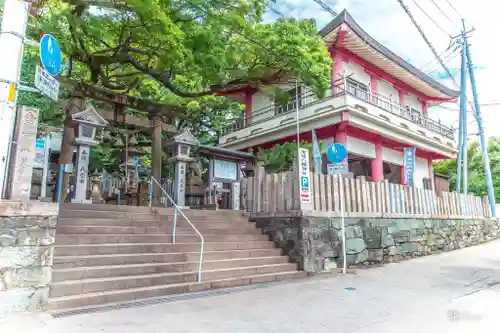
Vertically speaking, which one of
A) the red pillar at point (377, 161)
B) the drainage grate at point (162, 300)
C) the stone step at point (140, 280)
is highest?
the red pillar at point (377, 161)

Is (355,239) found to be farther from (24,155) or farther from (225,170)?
(24,155)

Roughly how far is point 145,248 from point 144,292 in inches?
46.9

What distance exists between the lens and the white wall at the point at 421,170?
18219 mm

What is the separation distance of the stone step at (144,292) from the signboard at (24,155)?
1393mm

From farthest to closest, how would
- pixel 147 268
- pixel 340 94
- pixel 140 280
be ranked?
pixel 340 94
pixel 147 268
pixel 140 280

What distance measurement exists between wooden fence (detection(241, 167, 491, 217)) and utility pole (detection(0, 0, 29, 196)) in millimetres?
5264

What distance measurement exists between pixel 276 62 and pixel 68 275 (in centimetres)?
709

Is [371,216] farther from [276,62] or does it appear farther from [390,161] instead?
[390,161]

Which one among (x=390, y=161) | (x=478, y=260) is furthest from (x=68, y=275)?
(x=390, y=161)

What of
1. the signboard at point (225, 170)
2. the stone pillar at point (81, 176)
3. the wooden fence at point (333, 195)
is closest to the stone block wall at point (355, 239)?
the wooden fence at point (333, 195)

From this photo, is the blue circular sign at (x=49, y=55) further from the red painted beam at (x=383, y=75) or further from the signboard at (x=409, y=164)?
the red painted beam at (x=383, y=75)

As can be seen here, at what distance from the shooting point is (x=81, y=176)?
28.2ft

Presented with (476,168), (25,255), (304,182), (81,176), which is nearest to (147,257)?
(25,255)

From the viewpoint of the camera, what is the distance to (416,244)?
31.6 feet
